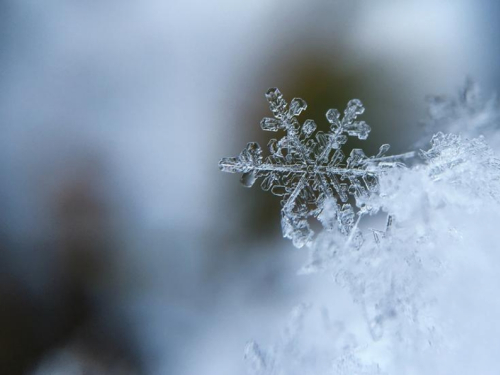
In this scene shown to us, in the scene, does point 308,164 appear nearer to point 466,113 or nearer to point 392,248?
point 392,248

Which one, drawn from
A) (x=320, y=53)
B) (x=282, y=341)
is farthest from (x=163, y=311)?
(x=320, y=53)

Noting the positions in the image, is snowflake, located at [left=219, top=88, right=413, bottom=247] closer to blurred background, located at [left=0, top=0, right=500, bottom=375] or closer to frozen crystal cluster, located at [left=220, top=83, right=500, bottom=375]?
frozen crystal cluster, located at [left=220, top=83, right=500, bottom=375]

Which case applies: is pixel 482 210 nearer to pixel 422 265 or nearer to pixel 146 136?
pixel 422 265

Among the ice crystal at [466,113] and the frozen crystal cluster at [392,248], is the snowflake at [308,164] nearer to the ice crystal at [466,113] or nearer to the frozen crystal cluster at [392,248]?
the frozen crystal cluster at [392,248]

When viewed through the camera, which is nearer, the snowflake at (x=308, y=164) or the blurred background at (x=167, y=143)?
the snowflake at (x=308, y=164)

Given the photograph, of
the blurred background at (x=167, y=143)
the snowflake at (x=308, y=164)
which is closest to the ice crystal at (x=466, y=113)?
the blurred background at (x=167, y=143)

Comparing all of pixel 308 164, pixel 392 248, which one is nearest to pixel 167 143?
pixel 308 164
